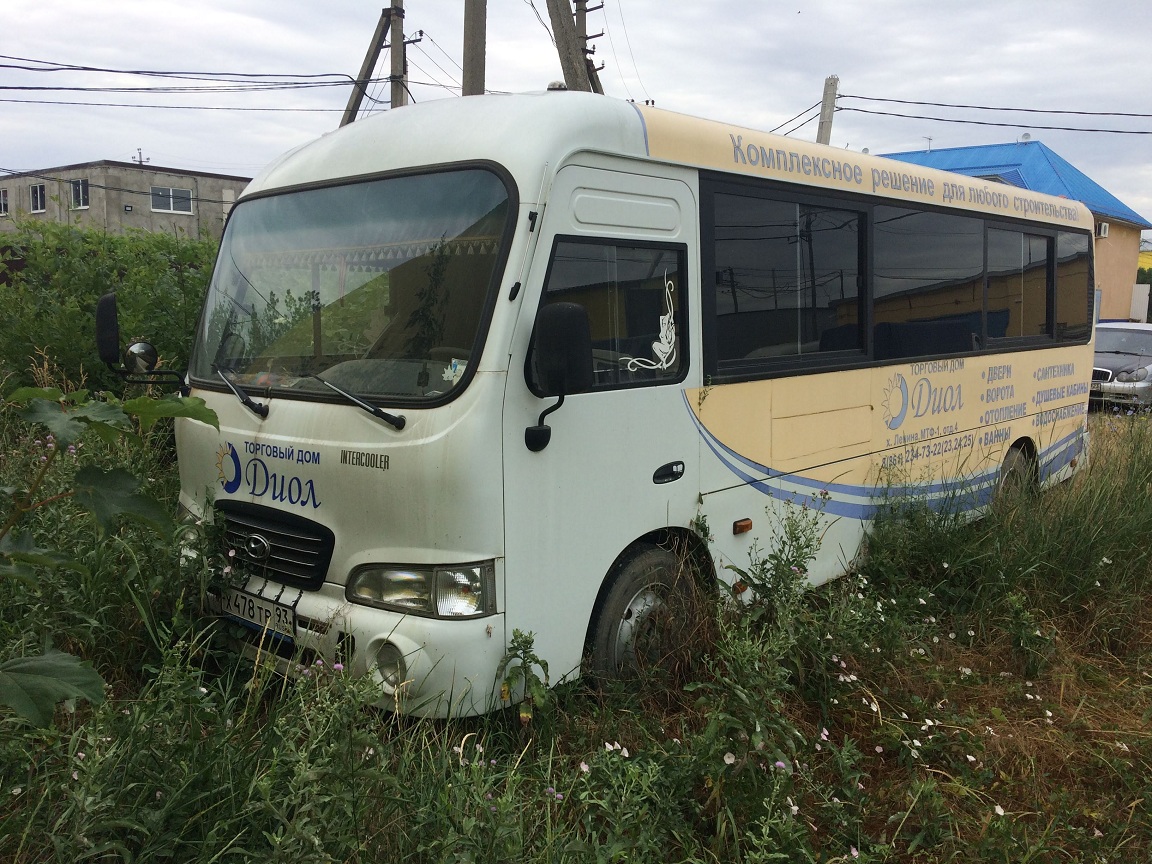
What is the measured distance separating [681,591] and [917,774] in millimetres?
1236

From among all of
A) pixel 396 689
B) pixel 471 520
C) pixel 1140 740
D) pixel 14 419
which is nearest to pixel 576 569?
pixel 471 520

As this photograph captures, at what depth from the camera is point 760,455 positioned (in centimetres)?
489

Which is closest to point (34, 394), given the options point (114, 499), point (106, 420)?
point (106, 420)

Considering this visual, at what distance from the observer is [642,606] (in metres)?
4.22

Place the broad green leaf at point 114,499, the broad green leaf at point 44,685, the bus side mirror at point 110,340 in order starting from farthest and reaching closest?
the bus side mirror at point 110,340
the broad green leaf at point 114,499
the broad green leaf at point 44,685

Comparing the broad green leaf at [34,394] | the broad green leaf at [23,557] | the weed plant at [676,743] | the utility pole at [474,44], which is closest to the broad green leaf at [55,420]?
the broad green leaf at [34,394]

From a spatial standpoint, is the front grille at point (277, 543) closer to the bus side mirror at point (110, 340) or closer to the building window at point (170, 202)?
the bus side mirror at point (110, 340)

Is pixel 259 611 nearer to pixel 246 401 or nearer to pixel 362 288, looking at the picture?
pixel 246 401

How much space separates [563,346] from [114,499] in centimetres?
158

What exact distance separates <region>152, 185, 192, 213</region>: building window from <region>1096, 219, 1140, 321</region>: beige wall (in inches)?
1786

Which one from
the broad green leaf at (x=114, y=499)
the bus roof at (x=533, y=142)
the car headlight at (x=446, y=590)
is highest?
the bus roof at (x=533, y=142)

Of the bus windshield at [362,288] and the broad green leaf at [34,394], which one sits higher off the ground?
the bus windshield at [362,288]

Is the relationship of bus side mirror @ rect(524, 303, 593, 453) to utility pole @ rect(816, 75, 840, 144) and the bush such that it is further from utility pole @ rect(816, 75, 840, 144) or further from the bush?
utility pole @ rect(816, 75, 840, 144)

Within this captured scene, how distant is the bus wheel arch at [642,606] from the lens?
4.02m
